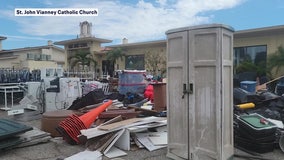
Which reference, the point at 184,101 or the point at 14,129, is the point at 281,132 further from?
the point at 14,129

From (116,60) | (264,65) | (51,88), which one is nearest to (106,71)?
(116,60)

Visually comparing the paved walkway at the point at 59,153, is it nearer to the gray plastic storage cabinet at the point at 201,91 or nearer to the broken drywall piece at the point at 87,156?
the broken drywall piece at the point at 87,156

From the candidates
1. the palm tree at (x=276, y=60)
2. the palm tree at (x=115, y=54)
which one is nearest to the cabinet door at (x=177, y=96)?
the palm tree at (x=276, y=60)

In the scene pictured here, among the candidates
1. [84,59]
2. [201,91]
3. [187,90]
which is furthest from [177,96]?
[84,59]

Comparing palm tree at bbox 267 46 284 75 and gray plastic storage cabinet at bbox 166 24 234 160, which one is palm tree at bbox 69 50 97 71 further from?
gray plastic storage cabinet at bbox 166 24 234 160

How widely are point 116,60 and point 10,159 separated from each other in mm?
22305

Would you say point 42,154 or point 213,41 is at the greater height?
point 213,41

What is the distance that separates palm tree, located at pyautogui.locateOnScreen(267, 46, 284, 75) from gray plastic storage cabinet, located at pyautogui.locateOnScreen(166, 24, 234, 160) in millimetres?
13772

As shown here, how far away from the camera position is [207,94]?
432 centimetres

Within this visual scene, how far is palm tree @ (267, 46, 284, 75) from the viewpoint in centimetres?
1639

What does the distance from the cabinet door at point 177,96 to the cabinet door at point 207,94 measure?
4.5 inches

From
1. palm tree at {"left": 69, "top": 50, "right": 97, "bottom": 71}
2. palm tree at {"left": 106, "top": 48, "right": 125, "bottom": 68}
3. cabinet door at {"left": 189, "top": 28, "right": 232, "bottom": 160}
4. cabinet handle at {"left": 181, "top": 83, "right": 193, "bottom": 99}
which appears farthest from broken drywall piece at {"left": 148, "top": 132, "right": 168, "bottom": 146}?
palm tree at {"left": 69, "top": 50, "right": 97, "bottom": 71}

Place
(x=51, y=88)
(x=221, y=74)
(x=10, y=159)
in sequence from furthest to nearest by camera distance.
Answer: (x=51, y=88)
(x=10, y=159)
(x=221, y=74)

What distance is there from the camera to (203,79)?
4.34 meters
